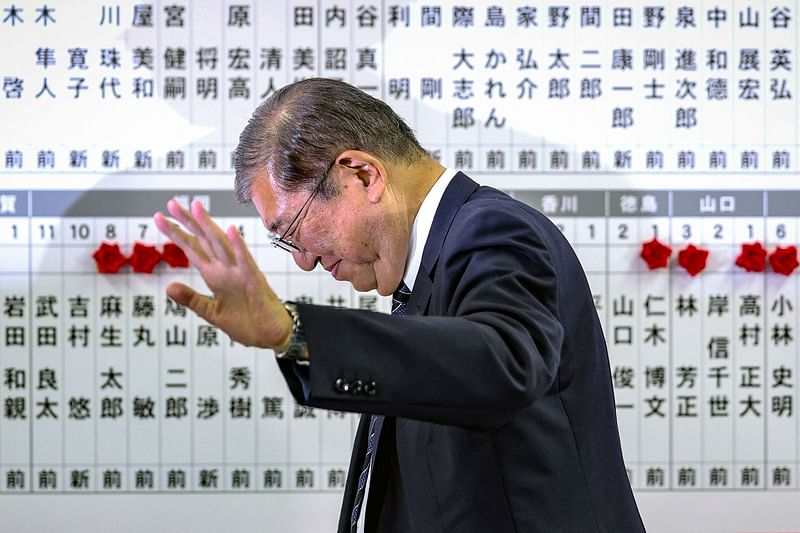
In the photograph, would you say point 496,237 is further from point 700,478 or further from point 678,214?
point 700,478

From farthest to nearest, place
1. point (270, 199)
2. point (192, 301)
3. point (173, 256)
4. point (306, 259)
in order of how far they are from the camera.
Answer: point (173, 256), point (306, 259), point (270, 199), point (192, 301)

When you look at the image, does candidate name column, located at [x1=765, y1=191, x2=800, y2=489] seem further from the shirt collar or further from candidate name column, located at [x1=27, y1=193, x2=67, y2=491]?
candidate name column, located at [x1=27, y1=193, x2=67, y2=491]

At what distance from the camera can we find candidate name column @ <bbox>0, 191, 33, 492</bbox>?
7.86ft

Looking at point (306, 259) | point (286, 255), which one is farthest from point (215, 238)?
point (286, 255)

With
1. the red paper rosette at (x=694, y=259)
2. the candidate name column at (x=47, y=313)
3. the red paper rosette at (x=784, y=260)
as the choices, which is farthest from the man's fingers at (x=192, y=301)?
the red paper rosette at (x=784, y=260)

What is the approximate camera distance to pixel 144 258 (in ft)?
7.77

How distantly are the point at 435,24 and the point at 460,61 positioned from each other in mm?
114

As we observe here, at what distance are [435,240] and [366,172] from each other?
138 millimetres

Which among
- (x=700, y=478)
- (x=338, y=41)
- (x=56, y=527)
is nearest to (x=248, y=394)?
(x=56, y=527)

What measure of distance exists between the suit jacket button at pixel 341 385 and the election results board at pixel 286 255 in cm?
154

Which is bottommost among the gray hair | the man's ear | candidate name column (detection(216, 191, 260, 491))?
candidate name column (detection(216, 191, 260, 491))

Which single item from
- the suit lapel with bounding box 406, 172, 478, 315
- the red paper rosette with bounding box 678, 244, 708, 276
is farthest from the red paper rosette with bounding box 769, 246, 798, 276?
the suit lapel with bounding box 406, 172, 478, 315

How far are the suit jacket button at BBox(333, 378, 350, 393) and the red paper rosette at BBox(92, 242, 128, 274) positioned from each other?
5.39 feet

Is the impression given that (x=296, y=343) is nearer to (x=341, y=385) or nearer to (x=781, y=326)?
(x=341, y=385)
